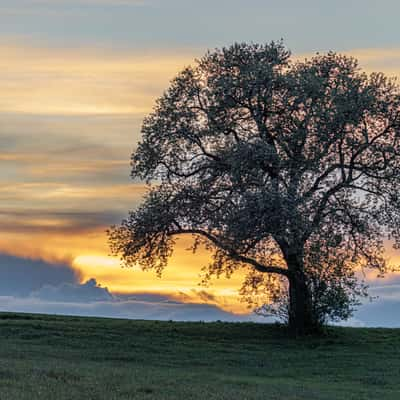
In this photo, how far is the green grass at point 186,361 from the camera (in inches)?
1204

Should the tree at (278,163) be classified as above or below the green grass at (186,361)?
above

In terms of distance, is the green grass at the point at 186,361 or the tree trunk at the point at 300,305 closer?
the green grass at the point at 186,361

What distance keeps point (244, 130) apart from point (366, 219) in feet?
29.6

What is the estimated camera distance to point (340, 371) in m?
41.8

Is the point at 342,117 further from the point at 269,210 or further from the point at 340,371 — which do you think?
the point at 340,371

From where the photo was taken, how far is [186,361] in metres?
42.6

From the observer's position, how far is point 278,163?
49875 millimetres

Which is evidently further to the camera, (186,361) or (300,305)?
(300,305)

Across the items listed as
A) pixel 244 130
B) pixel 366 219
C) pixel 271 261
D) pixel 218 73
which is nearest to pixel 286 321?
pixel 271 261

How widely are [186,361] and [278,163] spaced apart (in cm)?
1331

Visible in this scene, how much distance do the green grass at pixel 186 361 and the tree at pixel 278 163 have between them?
424cm

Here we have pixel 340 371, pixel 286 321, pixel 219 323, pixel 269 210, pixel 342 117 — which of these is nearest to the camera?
pixel 340 371

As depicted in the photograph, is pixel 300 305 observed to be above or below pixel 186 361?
above

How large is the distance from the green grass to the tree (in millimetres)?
4237
